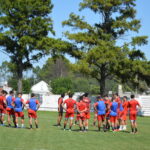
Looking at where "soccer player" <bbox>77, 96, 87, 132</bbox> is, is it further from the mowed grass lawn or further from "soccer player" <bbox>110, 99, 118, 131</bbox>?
the mowed grass lawn

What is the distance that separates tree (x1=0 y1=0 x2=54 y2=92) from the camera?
167 ft

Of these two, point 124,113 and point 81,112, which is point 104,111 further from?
point 124,113

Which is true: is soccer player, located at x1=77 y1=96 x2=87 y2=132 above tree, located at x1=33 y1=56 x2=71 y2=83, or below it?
below

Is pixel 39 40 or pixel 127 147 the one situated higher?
pixel 39 40

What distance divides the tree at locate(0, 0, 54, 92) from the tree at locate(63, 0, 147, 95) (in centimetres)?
460

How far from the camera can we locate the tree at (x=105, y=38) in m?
46.7

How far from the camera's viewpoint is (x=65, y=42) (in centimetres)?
5047

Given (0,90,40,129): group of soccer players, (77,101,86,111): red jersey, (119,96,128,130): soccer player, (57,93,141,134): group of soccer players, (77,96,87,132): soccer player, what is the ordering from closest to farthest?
(0,90,40,129): group of soccer players
(57,93,141,134): group of soccer players
(77,96,87,132): soccer player
(77,101,86,111): red jersey
(119,96,128,130): soccer player

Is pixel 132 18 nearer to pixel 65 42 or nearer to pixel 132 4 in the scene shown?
pixel 132 4

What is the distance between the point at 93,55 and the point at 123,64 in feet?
11.8

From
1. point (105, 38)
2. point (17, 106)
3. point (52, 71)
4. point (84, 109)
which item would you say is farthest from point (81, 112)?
point (52, 71)

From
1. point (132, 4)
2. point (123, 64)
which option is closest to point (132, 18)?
point (132, 4)

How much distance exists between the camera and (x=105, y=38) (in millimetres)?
47438

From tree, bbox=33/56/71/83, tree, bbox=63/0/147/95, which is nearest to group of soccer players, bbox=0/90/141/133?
tree, bbox=63/0/147/95
